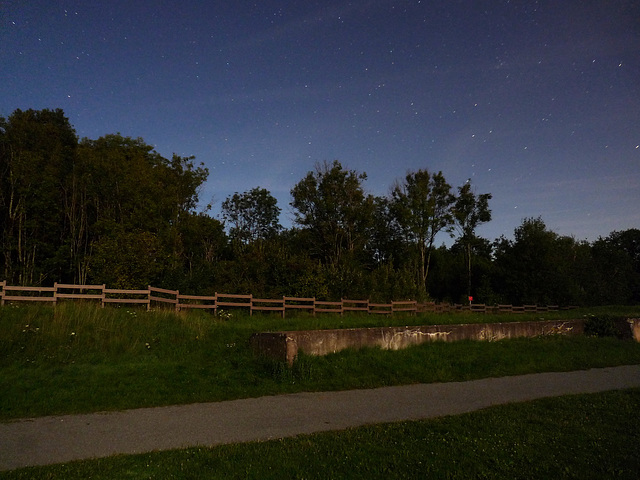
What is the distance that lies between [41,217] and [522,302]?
1842 inches

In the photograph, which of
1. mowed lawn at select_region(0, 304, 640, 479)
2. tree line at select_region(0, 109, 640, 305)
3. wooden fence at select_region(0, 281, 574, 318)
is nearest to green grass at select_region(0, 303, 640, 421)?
mowed lawn at select_region(0, 304, 640, 479)

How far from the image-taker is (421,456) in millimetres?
5195

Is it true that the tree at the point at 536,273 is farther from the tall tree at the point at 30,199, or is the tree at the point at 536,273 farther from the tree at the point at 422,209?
the tall tree at the point at 30,199

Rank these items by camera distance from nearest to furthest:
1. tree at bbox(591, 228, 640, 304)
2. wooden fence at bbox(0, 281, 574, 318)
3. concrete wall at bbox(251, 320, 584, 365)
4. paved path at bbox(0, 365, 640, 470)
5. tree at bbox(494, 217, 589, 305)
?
paved path at bbox(0, 365, 640, 470) < concrete wall at bbox(251, 320, 584, 365) < wooden fence at bbox(0, 281, 574, 318) < tree at bbox(494, 217, 589, 305) < tree at bbox(591, 228, 640, 304)

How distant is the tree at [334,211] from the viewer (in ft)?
156

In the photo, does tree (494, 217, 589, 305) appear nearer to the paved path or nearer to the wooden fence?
the wooden fence

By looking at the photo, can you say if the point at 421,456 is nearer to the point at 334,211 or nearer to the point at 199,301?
the point at 199,301

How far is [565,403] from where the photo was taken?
26.2 feet

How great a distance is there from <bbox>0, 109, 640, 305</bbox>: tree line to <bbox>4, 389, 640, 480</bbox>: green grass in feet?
55.9

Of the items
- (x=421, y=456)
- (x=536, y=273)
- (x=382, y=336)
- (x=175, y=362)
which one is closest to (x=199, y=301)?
(x=175, y=362)

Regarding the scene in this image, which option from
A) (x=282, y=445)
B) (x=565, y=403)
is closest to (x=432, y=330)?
(x=565, y=403)

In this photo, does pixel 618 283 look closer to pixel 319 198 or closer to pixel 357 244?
pixel 357 244

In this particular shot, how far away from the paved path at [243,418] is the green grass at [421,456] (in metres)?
0.58

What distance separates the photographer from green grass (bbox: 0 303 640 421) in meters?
8.82
